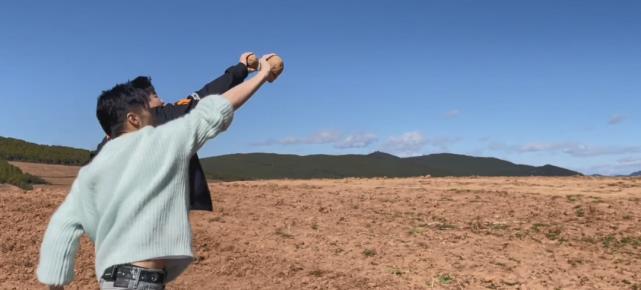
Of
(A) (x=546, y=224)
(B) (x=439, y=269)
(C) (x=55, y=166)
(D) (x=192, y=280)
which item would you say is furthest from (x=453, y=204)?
(C) (x=55, y=166)

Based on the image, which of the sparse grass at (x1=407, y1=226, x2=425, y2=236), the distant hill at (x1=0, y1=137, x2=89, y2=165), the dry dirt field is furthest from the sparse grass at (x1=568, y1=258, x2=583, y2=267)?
the distant hill at (x1=0, y1=137, x2=89, y2=165)

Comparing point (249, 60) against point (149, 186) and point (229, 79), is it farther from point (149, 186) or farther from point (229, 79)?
point (149, 186)

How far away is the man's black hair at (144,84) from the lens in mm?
2564

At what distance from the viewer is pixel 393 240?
32.5 feet

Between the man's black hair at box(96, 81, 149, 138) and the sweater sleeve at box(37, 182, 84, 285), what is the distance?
0.27 m

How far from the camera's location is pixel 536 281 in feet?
26.6

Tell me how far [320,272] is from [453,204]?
4.74m

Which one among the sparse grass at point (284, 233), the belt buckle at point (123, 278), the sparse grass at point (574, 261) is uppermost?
the belt buckle at point (123, 278)

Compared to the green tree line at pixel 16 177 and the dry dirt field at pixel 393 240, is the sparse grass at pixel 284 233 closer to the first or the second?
the dry dirt field at pixel 393 240

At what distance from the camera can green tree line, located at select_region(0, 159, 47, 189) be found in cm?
1441

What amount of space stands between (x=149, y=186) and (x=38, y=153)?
2064 centimetres

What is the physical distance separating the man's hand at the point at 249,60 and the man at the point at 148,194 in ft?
1.53

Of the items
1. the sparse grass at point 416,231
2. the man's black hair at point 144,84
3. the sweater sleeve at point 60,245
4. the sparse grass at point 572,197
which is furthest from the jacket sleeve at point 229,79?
the sparse grass at point 572,197

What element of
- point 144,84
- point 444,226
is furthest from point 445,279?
point 144,84
